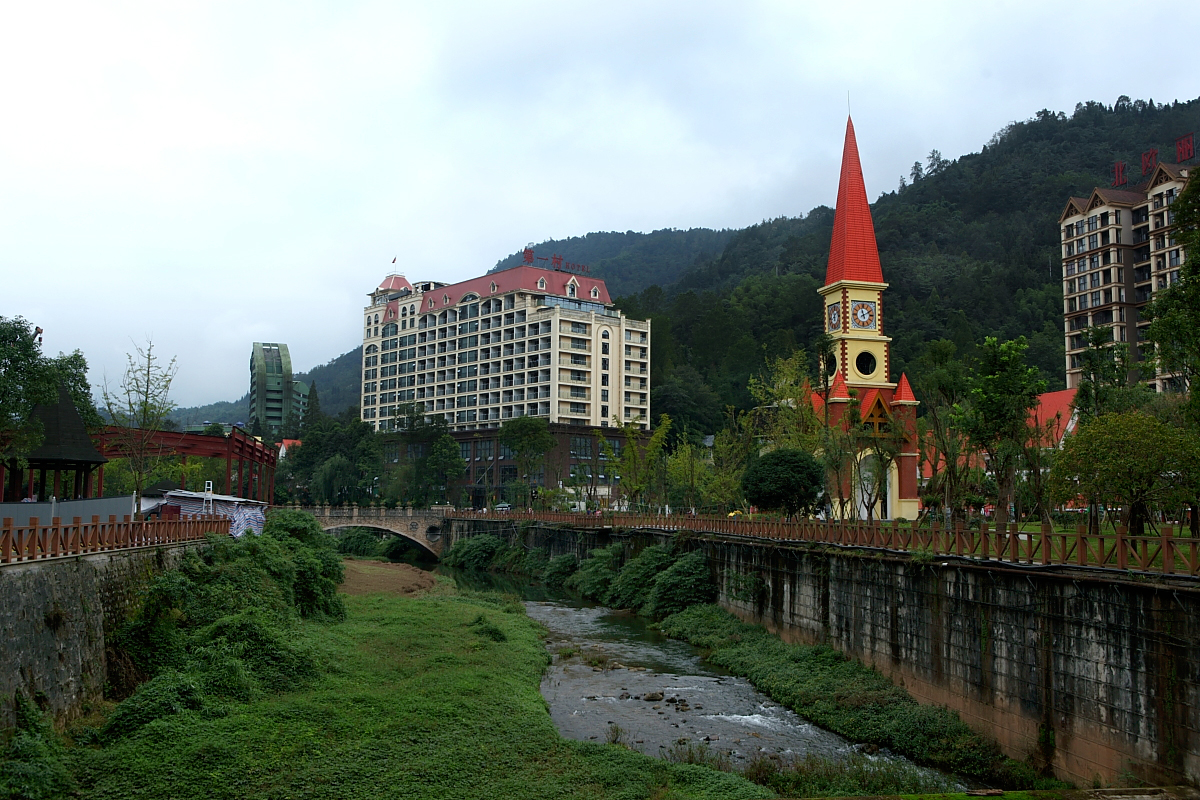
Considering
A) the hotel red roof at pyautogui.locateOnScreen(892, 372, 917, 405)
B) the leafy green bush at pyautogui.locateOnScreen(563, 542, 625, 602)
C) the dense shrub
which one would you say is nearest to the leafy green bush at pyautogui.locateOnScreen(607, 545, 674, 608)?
the leafy green bush at pyautogui.locateOnScreen(563, 542, 625, 602)

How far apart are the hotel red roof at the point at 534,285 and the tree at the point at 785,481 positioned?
242ft

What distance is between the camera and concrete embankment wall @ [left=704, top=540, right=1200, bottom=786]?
1560 centimetres

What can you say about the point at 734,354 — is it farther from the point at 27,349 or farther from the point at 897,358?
the point at 27,349

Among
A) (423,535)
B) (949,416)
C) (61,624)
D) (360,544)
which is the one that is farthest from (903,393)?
(360,544)

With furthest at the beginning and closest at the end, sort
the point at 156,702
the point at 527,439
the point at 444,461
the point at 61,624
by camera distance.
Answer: the point at 444,461 < the point at 527,439 < the point at 156,702 < the point at 61,624

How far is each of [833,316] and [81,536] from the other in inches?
1651

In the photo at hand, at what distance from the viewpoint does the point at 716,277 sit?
169m

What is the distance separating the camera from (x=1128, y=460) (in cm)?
2083

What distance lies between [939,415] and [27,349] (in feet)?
105

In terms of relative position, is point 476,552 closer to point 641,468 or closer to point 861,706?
point 641,468

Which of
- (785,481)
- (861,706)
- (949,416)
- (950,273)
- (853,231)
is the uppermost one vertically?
(950,273)

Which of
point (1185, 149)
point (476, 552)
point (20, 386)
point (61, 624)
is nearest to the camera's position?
point (61, 624)

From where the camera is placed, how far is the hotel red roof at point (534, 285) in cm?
11162

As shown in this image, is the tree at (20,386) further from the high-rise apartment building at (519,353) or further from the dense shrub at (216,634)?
the high-rise apartment building at (519,353)
